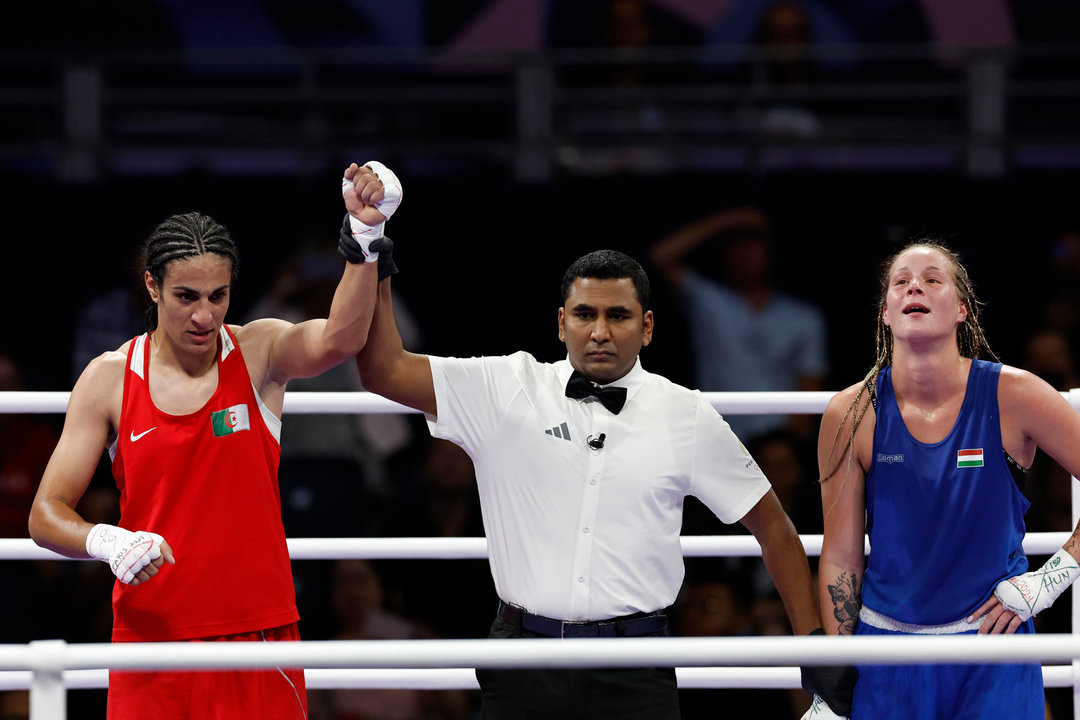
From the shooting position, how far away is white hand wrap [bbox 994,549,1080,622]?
2.15 metres

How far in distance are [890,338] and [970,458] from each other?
1.14ft

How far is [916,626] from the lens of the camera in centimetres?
222

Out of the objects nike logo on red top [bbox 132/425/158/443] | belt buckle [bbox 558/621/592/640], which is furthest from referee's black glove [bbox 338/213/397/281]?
belt buckle [bbox 558/621/592/640]

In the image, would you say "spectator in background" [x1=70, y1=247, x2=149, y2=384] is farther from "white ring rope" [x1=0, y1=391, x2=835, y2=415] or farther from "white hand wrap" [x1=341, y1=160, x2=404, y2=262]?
"white hand wrap" [x1=341, y1=160, x2=404, y2=262]

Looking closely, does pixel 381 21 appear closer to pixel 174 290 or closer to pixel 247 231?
pixel 247 231

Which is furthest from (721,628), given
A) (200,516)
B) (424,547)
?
(200,516)

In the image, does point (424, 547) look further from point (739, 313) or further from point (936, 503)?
point (739, 313)

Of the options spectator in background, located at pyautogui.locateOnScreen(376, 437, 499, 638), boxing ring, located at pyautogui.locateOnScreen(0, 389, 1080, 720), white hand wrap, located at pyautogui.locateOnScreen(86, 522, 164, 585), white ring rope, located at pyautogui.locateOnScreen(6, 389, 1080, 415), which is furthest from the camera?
spectator in background, located at pyautogui.locateOnScreen(376, 437, 499, 638)

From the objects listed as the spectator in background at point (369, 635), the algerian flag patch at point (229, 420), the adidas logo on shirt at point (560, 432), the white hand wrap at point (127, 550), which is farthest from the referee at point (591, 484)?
the spectator in background at point (369, 635)

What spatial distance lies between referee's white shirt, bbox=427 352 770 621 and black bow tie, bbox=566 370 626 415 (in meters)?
0.02

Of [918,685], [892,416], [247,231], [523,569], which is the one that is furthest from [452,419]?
[247,231]

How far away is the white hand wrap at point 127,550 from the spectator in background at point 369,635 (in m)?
2.03

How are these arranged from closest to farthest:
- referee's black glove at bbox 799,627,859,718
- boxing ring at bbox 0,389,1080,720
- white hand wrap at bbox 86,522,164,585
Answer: boxing ring at bbox 0,389,1080,720 → white hand wrap at bbox 86,522,164,585 → referee's black glove at bbox 799,627,859,718

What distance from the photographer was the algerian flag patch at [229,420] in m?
2.19
